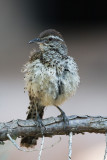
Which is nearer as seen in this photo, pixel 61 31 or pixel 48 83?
pixel 48 83

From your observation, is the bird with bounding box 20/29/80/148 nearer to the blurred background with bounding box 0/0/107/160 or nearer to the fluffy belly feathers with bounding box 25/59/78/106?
the fluffy belly feathers with bounding box 25/59/78/106

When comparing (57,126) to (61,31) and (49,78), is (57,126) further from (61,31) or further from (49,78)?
(61,31)

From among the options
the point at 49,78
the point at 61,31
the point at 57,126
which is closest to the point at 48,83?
the point at 49,78

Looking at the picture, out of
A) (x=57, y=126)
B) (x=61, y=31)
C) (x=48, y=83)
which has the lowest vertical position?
(x=57, y=126)

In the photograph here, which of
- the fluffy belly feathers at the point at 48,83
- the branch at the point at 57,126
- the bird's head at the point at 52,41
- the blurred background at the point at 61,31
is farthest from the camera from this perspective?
the blurred background at the point at 61,31

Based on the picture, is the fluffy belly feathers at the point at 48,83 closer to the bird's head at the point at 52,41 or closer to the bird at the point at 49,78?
the bird at the point at 49,78

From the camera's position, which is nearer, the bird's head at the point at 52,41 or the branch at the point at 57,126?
the branch at the point at 57,126

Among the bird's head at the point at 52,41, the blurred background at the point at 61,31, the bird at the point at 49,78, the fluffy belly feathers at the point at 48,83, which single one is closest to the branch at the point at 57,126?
the bird at the point at 49,78

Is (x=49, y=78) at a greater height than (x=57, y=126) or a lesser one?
greater

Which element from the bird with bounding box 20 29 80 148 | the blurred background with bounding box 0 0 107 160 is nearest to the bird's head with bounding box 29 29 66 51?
the bird with bounding box 20 29 80 148
